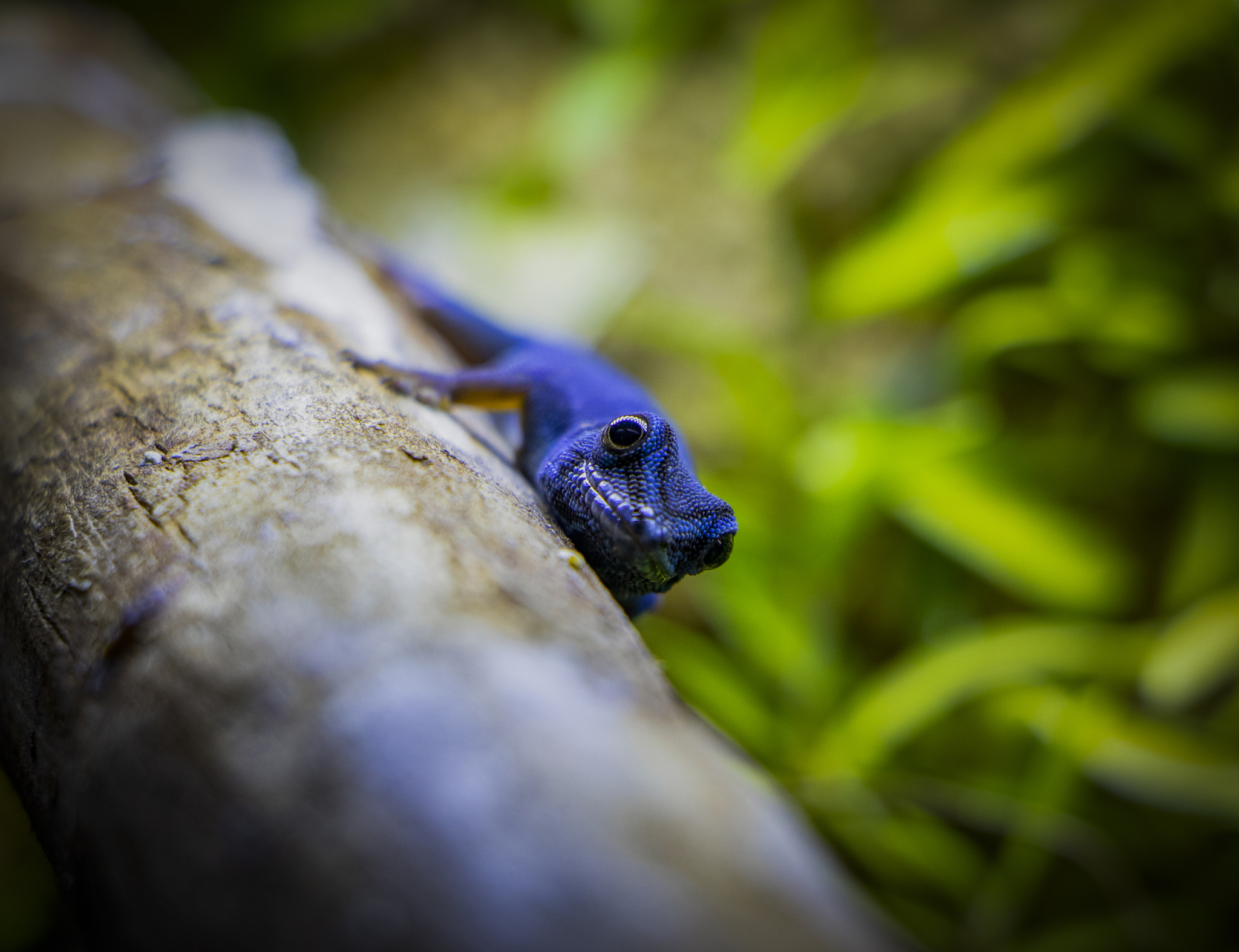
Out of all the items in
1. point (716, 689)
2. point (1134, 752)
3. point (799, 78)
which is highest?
point (799, 78)

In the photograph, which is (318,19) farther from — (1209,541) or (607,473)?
(1209,541)

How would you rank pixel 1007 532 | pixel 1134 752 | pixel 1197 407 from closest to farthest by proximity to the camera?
pixel 1134 752
pixel 1007 532
pixel 1197 407

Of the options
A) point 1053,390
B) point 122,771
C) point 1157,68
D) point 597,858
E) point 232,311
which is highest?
point 1157,68

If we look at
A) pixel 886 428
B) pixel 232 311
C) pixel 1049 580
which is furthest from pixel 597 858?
pixel 1049 580

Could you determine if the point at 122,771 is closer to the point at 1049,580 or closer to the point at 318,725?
the point at 318,725

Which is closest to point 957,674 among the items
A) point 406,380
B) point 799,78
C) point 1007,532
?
point 1007,532

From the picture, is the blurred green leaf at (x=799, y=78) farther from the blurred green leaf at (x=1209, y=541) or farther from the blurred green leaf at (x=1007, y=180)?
the blurred green leaf at (x=1209, y=541)
